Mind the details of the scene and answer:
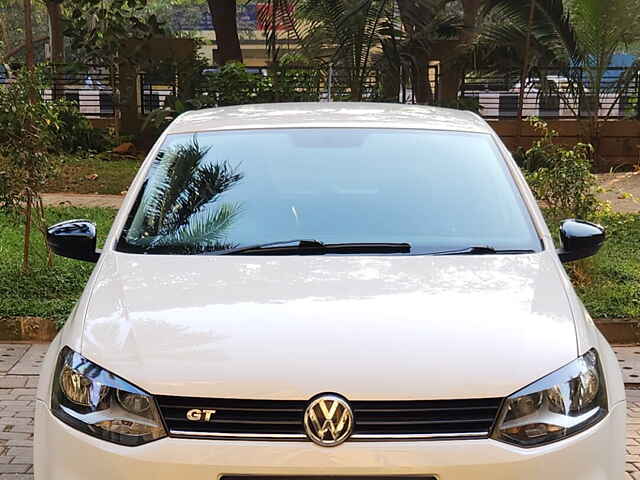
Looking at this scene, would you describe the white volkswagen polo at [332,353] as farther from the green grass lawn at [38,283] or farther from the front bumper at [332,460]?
the green grass lawn at [38,283]

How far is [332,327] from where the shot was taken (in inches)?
105

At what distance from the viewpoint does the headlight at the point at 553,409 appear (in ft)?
8.19

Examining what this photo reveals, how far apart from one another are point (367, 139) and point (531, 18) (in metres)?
10.6

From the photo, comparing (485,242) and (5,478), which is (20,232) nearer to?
(5,478)

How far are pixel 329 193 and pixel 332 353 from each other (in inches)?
49.7

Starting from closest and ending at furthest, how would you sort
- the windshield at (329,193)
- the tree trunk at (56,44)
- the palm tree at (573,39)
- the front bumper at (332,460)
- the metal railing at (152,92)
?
the front bumper at (332,460), the windshield at (329,193), the palm tree at (573,39), the metal railing at (152,92), the tree trunk at (56,44)

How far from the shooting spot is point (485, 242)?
3.44 metres

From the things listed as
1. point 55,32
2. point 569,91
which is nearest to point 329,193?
point 569,91

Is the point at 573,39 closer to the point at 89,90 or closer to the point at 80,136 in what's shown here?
the point at 80,136

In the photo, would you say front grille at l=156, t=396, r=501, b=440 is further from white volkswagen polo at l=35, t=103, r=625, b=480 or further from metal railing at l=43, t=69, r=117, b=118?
metal railing at l=43, t=69, r=117, b=118

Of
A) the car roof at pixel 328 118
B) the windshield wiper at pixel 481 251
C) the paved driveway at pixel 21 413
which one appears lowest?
the paved driveway at pixel 21 413

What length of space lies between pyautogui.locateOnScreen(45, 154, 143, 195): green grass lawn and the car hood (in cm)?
825

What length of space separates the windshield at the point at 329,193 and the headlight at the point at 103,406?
0.84 m

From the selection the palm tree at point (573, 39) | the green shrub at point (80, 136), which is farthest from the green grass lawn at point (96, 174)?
the palm tree at point (573, 39)
